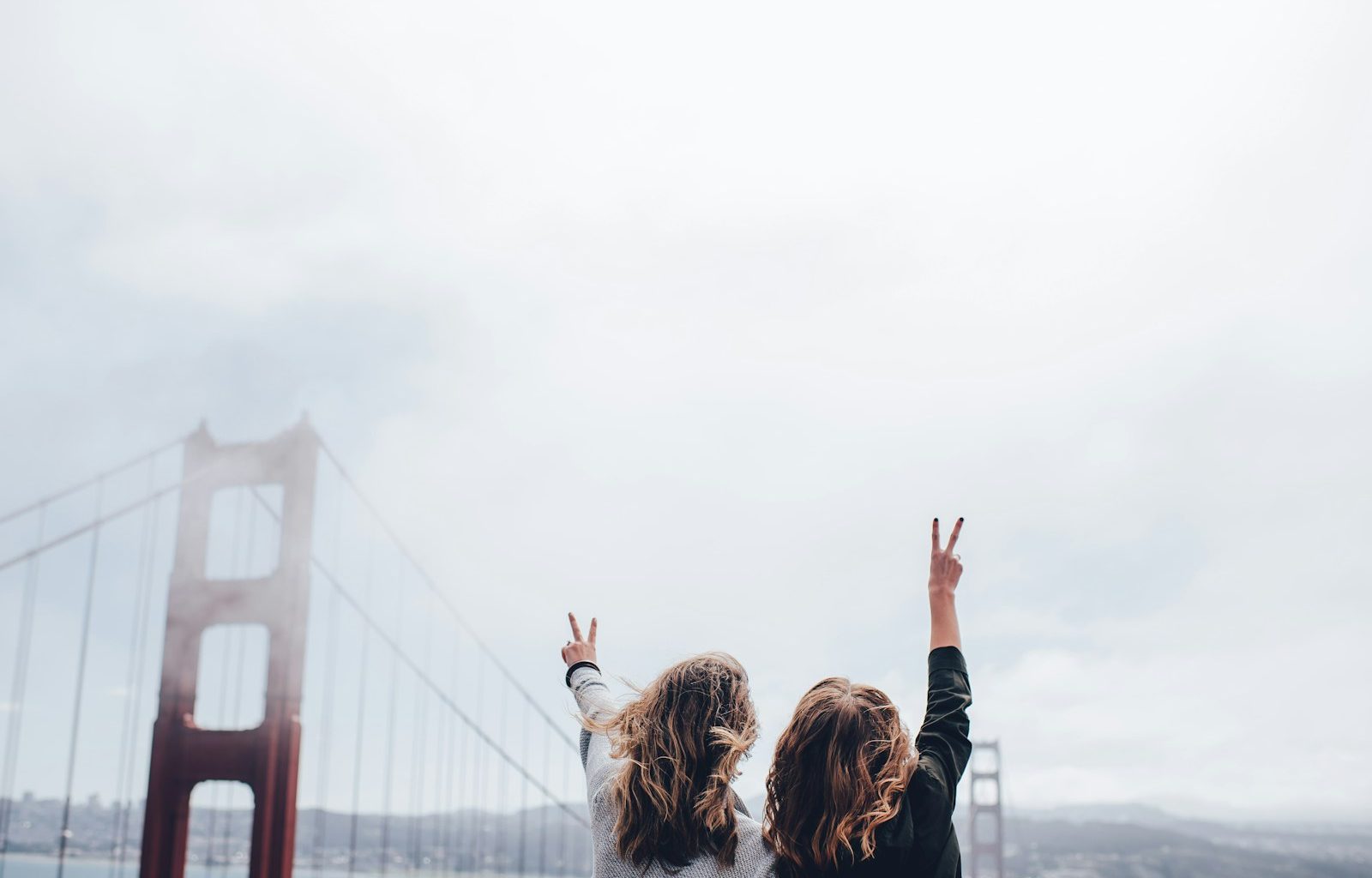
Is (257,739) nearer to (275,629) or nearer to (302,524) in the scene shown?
(275,629)

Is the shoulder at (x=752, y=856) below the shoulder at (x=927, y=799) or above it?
below

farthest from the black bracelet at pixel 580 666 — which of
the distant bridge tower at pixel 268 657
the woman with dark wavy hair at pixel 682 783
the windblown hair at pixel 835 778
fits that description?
the distant bridge tower at pixel 268 657

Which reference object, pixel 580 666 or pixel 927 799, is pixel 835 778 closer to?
pixel 927 799

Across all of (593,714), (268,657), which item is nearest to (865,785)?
(593,714)

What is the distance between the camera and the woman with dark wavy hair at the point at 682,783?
4.89 feet

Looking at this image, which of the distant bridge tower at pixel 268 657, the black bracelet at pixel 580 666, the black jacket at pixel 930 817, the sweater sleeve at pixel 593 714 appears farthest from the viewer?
the distant bridge tower at pixel 268 657

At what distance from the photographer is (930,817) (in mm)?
1469

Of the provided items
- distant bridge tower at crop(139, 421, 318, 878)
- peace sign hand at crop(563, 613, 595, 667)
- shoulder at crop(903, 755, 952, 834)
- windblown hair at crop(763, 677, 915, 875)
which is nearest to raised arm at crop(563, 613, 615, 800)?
peace sign hand at crop(563, 613, 595, 667)

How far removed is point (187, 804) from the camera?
28.5 feet

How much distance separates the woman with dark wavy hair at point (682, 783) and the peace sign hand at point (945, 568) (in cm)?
36

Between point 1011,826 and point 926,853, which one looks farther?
point 1011,826

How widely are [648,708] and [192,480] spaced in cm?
891

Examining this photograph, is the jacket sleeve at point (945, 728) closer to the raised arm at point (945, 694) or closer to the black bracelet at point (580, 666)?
the raised arm at point (945, 694)

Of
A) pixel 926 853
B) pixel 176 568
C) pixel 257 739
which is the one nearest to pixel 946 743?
pixel 926 853
